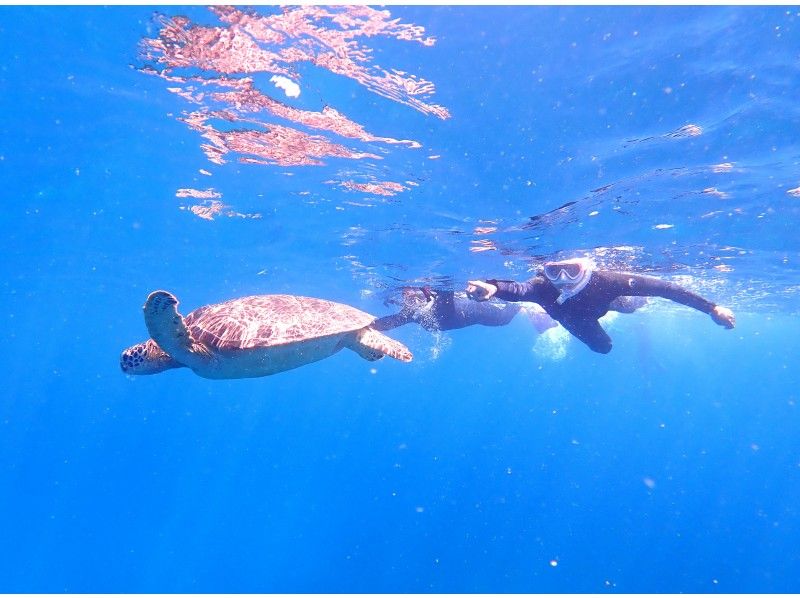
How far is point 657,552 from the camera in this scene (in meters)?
46.1

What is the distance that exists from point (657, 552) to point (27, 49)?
60.2 meters

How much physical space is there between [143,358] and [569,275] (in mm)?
8858

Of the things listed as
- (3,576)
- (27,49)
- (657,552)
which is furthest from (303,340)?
(3,576)

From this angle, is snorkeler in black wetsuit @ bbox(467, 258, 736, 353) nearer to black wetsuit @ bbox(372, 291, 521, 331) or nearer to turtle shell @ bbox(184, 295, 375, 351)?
turtle shell @ bbox(184, 295, 375, 351)

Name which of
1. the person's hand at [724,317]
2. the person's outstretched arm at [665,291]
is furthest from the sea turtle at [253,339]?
the person's hand at [724,317]

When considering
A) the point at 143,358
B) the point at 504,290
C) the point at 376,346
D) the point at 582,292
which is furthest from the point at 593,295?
the point at 143,358

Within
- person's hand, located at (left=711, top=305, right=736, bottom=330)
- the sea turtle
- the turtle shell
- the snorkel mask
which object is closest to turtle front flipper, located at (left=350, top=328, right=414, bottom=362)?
the sea turtle

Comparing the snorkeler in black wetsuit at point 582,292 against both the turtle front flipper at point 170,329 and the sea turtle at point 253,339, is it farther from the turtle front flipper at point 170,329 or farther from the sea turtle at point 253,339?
the turtle front flipper at point 170,329

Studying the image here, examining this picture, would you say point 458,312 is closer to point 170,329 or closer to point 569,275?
point 569,275

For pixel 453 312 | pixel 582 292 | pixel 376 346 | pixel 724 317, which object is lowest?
pixel 453 312

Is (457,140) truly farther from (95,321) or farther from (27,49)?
(95,321)

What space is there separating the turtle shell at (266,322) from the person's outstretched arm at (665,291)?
225 inches

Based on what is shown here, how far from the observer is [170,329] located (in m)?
6.03

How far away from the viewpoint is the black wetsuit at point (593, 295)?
894cm
